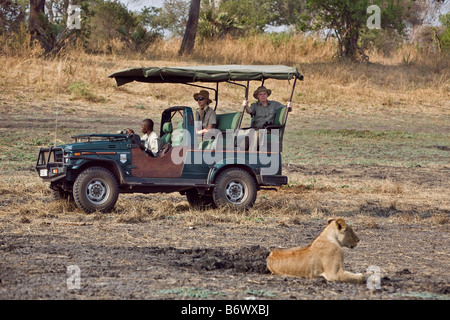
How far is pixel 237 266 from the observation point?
694 centimetres

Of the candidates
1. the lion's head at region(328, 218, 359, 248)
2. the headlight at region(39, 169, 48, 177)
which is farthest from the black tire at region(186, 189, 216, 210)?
the lion's head at region(328, 218, 359, 248)

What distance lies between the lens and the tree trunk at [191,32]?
94.6ft

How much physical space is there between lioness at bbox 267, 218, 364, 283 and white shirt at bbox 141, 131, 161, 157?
4.76m

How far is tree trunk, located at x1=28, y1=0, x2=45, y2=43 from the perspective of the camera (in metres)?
24.8

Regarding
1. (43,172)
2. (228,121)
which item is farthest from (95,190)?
(228,121)

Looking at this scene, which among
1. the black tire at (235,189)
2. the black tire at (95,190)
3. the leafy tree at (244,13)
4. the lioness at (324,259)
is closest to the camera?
the lioness at (324,259)

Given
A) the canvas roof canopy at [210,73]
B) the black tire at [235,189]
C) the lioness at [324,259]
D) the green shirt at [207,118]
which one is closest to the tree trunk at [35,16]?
the canvas roof canopy at [210,73]

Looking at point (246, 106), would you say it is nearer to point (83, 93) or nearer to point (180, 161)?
point (180, 161)

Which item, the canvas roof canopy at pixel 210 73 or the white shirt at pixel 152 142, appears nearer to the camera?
the canvas roof canopy at pixel 210 73

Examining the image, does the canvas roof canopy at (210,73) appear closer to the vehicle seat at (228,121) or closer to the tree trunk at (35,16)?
the vehicle seat at (228,121)

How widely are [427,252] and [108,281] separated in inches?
148

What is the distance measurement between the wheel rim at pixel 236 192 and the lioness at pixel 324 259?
459 cm

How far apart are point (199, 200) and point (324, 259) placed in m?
5.59
